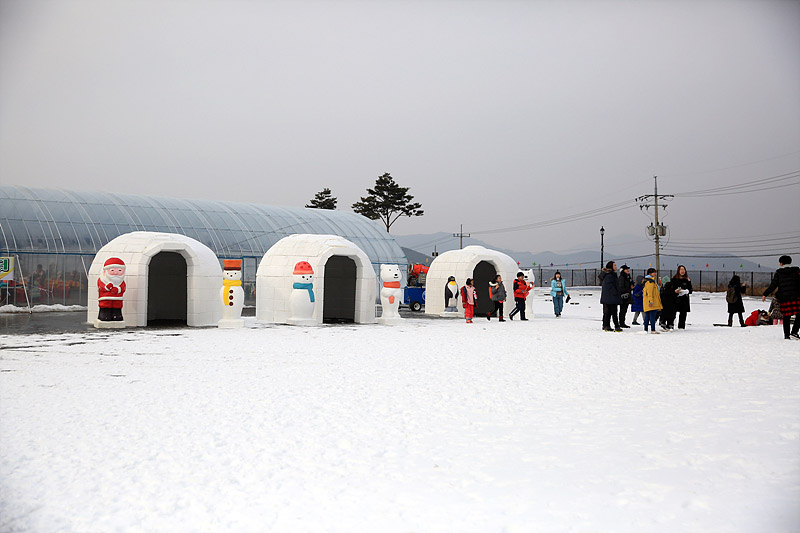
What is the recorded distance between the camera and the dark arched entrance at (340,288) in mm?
20125

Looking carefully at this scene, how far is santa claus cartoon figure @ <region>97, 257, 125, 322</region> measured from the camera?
15.3 m

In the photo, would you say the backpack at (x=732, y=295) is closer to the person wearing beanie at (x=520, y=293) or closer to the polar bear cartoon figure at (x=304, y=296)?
the person wearing beanie at (x=520, y=293)

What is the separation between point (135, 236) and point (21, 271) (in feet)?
23.7

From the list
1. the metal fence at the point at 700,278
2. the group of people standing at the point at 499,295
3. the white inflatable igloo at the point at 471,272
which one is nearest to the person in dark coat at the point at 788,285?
the group of people standing at the point at 499,295

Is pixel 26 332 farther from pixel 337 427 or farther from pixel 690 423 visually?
pixel 690 423

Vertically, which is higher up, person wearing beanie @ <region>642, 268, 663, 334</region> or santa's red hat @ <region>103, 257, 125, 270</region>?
santa's red hat @ <region>103, 257, 125, 270</region>

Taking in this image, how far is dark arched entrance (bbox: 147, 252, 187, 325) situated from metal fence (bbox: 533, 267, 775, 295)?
31998 millimetres

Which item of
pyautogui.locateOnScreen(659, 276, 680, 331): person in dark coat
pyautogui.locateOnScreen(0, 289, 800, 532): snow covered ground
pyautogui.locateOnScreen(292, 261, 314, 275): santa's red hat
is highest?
pyautogui.locateOnScreen(292, 261, 314, 275): santa's red hat

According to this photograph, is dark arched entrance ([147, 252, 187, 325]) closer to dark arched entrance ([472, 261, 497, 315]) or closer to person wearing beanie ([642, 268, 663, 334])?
dark arched entrance ([472, 261, 497, 315])

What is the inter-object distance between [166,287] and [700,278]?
144 ft

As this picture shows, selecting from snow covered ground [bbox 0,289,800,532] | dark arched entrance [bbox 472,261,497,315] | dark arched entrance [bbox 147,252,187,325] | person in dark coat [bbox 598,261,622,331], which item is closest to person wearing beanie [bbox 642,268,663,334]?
person in dark coat [bbox 598,261,622,331]

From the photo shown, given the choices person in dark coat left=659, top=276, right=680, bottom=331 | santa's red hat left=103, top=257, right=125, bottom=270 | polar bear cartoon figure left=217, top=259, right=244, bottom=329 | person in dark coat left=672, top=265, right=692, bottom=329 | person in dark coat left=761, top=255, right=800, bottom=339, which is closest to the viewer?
person in dark coat left=761, top=255, right=800, bottom=339

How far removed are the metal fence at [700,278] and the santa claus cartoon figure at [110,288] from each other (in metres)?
35.2

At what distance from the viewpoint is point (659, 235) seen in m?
38.6
